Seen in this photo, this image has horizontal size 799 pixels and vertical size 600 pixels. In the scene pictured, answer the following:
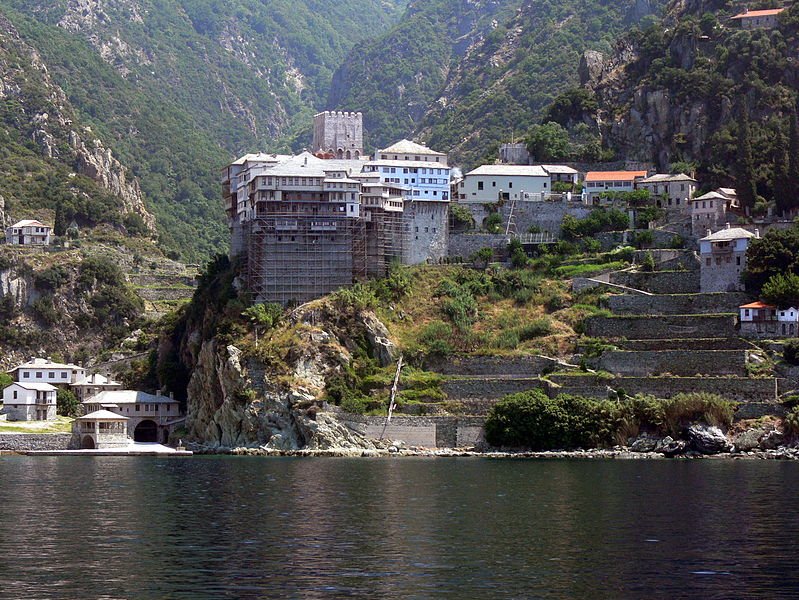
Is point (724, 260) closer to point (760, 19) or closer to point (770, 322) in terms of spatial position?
point (770, 322)

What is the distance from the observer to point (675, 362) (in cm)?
9806

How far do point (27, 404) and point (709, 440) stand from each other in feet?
165

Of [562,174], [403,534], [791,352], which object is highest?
[562,174]

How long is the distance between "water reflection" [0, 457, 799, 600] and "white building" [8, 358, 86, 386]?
41.7 metres

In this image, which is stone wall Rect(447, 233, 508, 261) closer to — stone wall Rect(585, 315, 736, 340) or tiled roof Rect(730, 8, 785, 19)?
stone wall Rect(585, 315, 736, 340)

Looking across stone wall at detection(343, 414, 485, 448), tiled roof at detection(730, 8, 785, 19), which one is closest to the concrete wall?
stone wall at detection(343, 414, 485, 448)

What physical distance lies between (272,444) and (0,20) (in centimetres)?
10845

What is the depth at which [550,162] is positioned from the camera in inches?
5049

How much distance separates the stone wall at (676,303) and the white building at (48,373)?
42.8m

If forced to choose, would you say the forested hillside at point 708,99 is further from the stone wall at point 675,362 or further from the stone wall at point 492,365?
the stone wall at point 492,365

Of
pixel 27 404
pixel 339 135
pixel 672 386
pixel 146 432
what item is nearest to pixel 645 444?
pixel 672 386

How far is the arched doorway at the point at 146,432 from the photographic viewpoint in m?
115

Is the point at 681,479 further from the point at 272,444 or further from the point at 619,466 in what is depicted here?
the point at 272,444

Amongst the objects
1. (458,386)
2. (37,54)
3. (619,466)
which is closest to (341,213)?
(458,386)
